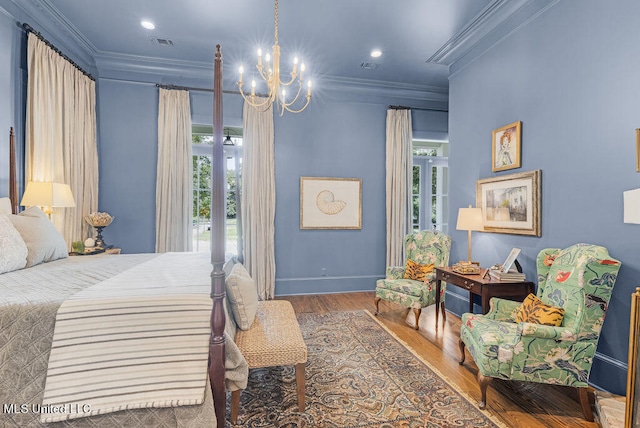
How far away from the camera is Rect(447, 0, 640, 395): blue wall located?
2.13 m

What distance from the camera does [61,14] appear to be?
3.29 m

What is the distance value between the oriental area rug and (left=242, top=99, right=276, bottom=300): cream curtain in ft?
6.08

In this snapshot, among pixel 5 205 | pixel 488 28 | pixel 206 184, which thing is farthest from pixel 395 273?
pixel 5 205

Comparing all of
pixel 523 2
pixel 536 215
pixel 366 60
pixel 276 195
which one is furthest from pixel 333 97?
pixel 536 215

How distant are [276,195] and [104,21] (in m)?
2.84

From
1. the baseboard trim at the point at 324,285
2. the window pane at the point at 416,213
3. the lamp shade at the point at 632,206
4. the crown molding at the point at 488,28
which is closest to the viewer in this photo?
the lamp shade at the point at 632,206

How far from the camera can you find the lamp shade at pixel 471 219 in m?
3.21

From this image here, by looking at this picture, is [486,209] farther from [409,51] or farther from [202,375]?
[202,375]

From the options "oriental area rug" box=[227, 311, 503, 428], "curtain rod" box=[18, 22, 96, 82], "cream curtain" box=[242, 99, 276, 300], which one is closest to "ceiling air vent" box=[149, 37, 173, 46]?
"curtain rod" box=[18, 22, 96, 82]

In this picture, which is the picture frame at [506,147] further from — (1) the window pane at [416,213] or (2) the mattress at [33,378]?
(2) the mattress at [33,378]

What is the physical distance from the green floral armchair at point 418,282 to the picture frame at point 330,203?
118 cm

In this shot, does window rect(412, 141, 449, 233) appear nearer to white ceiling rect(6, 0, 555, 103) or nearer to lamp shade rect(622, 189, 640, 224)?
white ceiling rect(6, 0, 555, 103)

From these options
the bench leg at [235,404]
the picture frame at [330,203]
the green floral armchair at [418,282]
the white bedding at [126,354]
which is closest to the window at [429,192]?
the picture frame at [330,203]

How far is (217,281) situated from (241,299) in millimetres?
484
